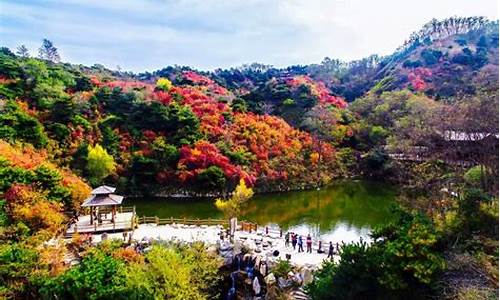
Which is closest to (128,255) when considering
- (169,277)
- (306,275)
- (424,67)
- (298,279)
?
(169,277)

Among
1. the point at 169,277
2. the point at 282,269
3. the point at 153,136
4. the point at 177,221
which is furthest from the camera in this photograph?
the point at 153,136

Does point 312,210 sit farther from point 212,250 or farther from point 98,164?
point 98,164

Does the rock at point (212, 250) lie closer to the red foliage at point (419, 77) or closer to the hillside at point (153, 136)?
the hillside at point (153, 136)

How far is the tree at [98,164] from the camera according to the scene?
76.1ft

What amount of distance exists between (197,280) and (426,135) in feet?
40.8

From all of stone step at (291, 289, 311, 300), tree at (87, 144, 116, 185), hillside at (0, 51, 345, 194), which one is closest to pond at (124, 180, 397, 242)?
hillside at (0, 51, 345, 194)

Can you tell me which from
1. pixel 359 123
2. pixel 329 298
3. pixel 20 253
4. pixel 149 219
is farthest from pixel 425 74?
pixel 20 253

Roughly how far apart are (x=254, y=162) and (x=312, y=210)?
623cm

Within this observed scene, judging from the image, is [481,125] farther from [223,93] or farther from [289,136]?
[223,93]

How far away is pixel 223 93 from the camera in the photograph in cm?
3847

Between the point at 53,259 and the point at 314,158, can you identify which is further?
the point at 314,158

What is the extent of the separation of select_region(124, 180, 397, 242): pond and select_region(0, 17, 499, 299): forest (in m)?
1.59

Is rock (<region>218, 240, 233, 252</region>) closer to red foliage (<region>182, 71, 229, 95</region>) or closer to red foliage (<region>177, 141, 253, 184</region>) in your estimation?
red foliage (<region>177, 141, 253, 184</region>)

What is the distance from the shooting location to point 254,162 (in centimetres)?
2727
